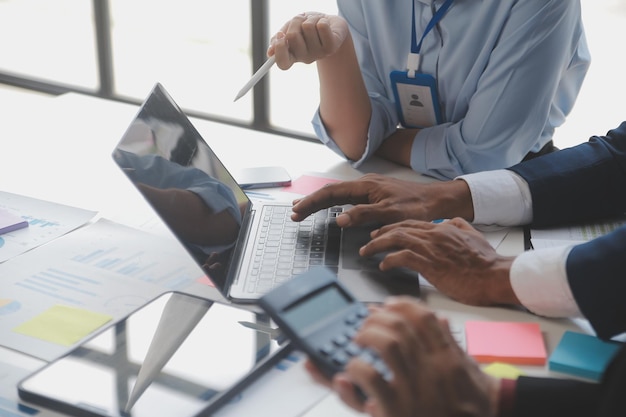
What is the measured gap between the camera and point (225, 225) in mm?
1229

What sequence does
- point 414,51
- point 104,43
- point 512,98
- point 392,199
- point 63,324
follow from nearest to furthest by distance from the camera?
point 63,324, point 392,199, point 512,98, point 414,51, point 104,43

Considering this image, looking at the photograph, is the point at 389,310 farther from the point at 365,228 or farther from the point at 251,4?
the point at 251,4

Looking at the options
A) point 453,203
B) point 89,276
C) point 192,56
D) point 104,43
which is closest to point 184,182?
point 89,276

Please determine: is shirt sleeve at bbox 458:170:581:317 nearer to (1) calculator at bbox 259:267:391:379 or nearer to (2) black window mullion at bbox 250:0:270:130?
(1) calculator at bbox 259:267:391:379

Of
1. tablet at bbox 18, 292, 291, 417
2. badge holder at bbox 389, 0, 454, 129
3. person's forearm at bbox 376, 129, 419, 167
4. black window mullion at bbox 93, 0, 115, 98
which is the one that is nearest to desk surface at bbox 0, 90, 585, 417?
person's forearm at bbox 376, 129, 419, 167

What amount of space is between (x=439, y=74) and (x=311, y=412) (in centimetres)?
89

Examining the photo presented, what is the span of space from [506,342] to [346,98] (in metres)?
0.77

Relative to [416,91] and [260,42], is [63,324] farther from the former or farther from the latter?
[260,42]

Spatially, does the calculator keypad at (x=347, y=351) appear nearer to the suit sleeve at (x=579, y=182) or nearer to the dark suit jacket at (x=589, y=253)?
the dark suit jacket at (x=589, y=253)

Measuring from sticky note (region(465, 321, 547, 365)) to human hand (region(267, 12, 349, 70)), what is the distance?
0.63 m

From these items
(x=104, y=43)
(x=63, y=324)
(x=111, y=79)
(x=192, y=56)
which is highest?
(x=63, y=324)

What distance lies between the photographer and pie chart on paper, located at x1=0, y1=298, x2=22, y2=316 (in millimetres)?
1111

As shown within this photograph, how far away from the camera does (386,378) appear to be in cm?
81

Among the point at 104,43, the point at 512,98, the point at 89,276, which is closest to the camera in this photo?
the point at 89,276
